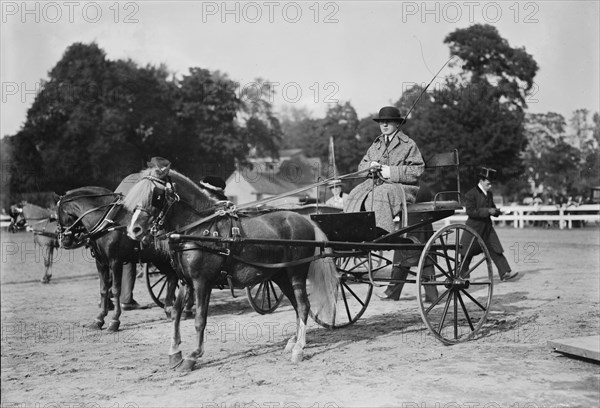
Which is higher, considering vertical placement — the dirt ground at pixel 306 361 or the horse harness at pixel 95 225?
the horse harness at pixel 95 225

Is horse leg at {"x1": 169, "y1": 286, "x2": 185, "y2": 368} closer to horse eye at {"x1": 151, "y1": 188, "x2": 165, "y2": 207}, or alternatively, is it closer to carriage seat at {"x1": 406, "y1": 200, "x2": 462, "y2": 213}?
horse eye at {"x1": 151, "y1": 188, "x2": 165, "y2": 207}

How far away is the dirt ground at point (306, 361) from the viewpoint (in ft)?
17.7

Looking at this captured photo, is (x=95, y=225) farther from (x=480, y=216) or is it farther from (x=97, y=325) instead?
(x=480, y=216)

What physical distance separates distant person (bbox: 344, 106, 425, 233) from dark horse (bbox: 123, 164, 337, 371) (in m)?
0.87

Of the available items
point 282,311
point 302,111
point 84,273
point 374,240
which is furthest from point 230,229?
point 302,111

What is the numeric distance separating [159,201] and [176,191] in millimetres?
267

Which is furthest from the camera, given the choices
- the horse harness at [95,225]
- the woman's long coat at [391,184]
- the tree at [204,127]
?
the tree at [204,127]

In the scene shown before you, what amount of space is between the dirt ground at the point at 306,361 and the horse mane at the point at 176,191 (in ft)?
5.49

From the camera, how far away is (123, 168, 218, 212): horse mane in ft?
20.4

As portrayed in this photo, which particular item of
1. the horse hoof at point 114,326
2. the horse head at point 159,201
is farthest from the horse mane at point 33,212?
the horse head at point 159,201

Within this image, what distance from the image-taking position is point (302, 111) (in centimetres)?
15025

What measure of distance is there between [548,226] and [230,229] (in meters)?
30.0

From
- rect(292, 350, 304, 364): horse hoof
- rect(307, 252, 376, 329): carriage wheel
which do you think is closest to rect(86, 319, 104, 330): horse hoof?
rect(307, 252, 376, 329): carriage wheel

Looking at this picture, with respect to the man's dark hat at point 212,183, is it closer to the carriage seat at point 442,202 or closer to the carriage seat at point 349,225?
the carriage seat at point 349,225
